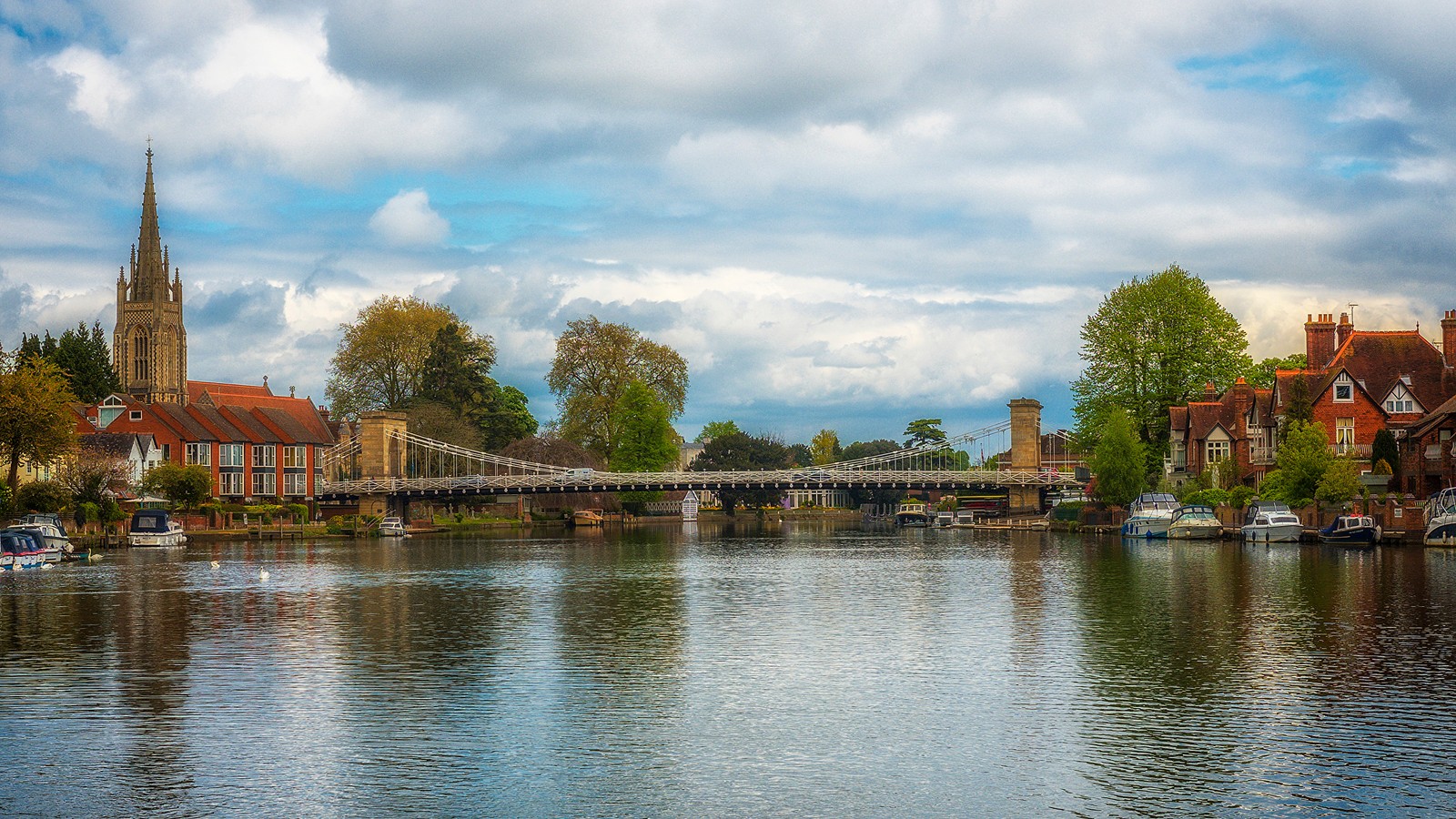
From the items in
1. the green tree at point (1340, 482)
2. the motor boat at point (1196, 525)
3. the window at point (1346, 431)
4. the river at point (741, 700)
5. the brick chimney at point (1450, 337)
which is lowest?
the river at point (741, 700)

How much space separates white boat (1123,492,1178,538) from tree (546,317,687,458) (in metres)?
52.8

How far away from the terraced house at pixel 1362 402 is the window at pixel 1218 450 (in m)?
0.09

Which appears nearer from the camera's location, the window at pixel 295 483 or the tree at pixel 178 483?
the tree at pixel 178 483

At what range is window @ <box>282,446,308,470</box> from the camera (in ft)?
391

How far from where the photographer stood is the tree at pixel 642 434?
119625mm

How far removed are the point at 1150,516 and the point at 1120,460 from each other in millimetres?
6144

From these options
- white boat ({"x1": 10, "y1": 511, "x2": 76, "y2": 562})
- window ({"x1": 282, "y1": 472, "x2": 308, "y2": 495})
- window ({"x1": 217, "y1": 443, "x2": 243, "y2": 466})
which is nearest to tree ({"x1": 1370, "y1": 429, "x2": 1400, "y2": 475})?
white boat ({"x1": 10, "y1": 511, "x2": 76, "y2": 562})

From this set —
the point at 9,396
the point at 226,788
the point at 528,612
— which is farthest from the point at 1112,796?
the point at 9,396

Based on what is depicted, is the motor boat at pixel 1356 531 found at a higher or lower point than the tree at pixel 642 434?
lower

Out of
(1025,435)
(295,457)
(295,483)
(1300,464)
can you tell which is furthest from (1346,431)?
(295,483)

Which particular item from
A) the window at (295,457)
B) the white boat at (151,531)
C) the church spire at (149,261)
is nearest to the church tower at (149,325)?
the church spire at (149,261)

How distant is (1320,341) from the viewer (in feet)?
281

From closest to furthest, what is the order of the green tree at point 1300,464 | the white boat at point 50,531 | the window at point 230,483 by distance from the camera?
the white boat at point 50,531 < the green tree at point 1300,464 < the window at point 230,483

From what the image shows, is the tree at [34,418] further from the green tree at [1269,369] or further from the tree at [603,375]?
the green tree at [1269,369]
